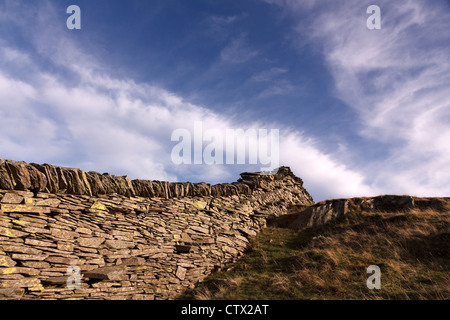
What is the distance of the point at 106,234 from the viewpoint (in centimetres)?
764

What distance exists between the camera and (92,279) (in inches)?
278

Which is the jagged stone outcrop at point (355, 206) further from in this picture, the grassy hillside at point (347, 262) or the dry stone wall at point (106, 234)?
the dry stone wall at point (106, 234)

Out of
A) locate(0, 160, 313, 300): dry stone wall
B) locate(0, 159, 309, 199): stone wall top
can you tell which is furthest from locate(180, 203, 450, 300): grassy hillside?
locate(0, 159, 309, 199): stone wall top

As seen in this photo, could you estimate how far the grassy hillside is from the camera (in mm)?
7605

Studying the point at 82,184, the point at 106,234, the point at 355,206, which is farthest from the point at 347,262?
the point at 82,184

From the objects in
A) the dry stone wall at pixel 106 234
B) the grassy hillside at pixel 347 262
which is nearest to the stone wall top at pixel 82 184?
the dry stone wall at pixel 106 234

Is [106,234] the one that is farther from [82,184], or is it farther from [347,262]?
[347,262]

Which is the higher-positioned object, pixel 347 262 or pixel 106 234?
pixel 106 234

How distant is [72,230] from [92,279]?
1344 millimetres

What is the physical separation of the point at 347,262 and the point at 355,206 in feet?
19.4

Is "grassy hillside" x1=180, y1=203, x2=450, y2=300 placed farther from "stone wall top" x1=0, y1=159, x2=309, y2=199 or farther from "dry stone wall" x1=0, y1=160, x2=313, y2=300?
"stone wall top" x1=0, y1=159, x2=309, y2=199

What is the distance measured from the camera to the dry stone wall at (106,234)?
6180 mm

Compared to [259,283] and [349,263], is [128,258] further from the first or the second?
[349,263]

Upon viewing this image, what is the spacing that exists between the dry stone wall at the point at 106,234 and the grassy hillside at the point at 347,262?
42.6 inches
